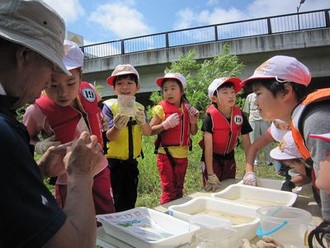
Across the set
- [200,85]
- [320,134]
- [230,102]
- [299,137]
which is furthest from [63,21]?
[200,85]

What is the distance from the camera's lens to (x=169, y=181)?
136 inches

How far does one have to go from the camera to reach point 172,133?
349cm

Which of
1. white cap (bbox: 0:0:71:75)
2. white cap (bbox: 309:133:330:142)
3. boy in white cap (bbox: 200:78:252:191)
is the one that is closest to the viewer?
white cap (bbox: 0:0:71:75)

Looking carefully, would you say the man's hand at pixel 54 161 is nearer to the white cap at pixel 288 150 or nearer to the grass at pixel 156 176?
the white cap at pixel 288 150

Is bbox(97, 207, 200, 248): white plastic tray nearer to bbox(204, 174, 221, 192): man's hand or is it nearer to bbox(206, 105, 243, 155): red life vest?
bbox(204, 174, 221, 192): man's hand

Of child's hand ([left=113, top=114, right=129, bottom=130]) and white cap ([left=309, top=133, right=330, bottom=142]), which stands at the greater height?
child's hand ([left=113, top=114, right=129, bottom=130])

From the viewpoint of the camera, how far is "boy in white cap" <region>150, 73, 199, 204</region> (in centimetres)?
345

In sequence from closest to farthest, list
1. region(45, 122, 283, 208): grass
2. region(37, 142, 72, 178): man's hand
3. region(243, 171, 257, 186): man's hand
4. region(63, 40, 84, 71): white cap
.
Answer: region(37, 142, 72, 178): man's hand
region(63, 40, 84, 71): white cap
region(243, 171, 257, 186): man's hand
region(45, 122, 283, 208): grass

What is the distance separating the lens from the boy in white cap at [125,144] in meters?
3.03

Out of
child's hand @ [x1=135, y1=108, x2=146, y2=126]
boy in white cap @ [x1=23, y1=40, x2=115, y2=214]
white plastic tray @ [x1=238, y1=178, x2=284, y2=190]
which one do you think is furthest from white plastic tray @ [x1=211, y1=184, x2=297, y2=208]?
child's hand @ [x1=135, y1=108, x2=146, y2=126]

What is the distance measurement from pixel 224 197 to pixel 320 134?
3.15 ft

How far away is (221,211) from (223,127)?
1544 millimetres

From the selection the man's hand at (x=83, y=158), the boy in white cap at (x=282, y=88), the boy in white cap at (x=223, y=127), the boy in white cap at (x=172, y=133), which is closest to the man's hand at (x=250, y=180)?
the boy in white cap at (x=282, y=88)

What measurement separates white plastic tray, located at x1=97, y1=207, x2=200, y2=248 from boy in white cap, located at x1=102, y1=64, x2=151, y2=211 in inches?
53.5
